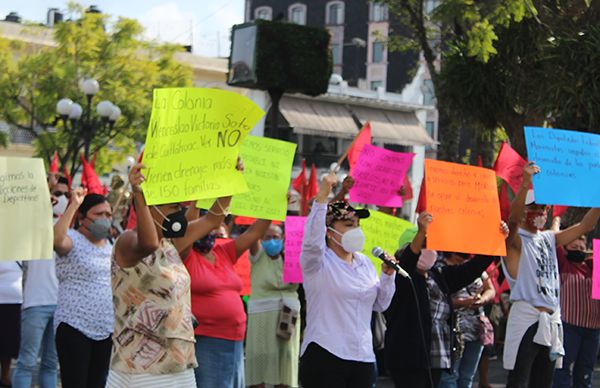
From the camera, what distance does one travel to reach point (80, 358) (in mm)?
6867

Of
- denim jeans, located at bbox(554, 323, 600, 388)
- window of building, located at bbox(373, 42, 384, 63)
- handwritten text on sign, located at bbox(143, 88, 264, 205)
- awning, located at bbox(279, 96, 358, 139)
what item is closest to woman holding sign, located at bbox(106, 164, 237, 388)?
handwritten text on sign, located at bbox(143, 88, 264, 205)

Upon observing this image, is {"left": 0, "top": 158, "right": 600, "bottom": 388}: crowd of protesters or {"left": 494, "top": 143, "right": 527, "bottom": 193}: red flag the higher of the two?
{"left": 494, "top": 143, "right": 527, "bottom": 193}: red flag

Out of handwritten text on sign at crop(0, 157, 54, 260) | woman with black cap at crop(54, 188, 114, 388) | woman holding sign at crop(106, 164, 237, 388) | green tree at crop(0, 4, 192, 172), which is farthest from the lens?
green tree at crop(0, 4, 192, 172)

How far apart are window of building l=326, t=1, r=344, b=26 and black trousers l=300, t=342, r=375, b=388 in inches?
2348

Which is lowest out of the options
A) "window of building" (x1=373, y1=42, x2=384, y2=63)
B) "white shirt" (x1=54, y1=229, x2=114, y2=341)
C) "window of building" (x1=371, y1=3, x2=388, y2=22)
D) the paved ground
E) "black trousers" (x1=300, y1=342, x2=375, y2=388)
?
the paved ground

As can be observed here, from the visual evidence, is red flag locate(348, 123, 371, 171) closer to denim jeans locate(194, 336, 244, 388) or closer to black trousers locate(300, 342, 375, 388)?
denim jeans locate(194, 336, 244, 388)

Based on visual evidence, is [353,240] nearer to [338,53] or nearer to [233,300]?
[233,300]

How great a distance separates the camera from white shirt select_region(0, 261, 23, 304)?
8.79 meters

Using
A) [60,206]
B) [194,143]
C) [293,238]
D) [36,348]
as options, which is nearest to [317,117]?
[60,206]

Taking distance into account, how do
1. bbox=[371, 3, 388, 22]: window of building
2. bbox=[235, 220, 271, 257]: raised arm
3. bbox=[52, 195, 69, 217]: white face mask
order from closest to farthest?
bbox=[235, 220, 271, 257]: raised arm < bbox=[52, 195, 69, 217]: white face mask < bbox=[371, 3, 388, 22]: window of building

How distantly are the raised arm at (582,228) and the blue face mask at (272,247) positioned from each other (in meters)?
2.80

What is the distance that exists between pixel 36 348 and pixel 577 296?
14.3ft

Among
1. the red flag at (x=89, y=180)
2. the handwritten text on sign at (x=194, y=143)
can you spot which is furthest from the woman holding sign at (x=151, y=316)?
the red flag at (x=89, y=180)

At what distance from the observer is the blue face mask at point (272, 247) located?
970 centimetres
